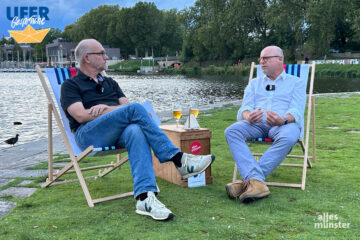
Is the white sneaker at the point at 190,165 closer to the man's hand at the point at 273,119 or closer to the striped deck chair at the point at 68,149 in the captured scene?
the striped deck chair at the point at 68,149

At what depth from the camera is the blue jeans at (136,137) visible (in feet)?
9.33

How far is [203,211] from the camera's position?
288 cm

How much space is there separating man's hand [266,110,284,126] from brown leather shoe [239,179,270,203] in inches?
25.4

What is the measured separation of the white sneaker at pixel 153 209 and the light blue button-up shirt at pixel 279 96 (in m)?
1.42

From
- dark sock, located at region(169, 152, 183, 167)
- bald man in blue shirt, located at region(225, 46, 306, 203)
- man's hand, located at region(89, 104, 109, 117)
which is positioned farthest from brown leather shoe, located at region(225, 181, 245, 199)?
man's hand, located at region(89, 104, 109, 117)

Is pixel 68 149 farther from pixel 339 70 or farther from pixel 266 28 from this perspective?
pixel 266 28

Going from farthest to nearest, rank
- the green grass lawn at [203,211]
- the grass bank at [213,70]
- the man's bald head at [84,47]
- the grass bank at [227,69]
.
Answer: the grass bank at [213,70] → the grass bank at [227,69] → the man's bald head at [84,47] → the green grass lawn at [203,211]

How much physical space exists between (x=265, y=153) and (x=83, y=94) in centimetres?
165

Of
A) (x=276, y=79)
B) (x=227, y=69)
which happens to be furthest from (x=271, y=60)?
(x=227, y=69)

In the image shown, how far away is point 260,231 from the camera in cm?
246

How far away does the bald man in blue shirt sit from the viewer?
3.15 meters

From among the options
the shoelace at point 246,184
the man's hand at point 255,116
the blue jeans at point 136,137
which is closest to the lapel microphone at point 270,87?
the man's hand at point 255,116

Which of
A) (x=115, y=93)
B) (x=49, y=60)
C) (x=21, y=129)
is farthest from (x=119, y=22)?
(x=115, y=93)

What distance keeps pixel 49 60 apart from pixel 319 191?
4812 inches
